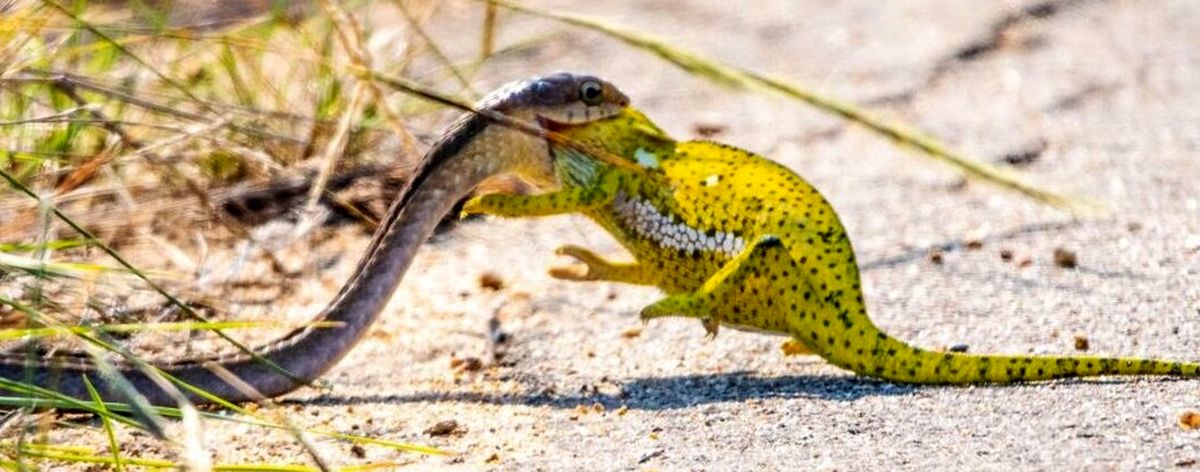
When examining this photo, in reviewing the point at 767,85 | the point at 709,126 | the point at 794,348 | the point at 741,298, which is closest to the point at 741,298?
the point at 741,298

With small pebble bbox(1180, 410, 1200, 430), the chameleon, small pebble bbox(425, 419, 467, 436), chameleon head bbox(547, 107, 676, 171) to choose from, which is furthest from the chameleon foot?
small pebble bbox(1180, 410, 1200, 430)

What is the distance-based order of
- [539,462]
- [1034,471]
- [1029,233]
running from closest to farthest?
[1034,471]
[539,462]
[1029,233]

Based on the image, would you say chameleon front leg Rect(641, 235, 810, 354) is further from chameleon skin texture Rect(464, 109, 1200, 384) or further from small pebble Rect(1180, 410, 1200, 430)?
small pebble Rect(1180, 410, 1200, 430)

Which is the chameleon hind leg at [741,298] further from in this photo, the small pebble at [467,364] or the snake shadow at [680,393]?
the small pebble at [467,364]

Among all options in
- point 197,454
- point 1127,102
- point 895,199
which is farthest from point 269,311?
point 1127,102

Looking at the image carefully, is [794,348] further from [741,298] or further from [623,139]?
[623,139]

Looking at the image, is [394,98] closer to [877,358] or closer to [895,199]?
[895,199]

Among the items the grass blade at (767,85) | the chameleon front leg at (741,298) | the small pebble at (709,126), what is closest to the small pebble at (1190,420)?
the grass blade at (767,85)
